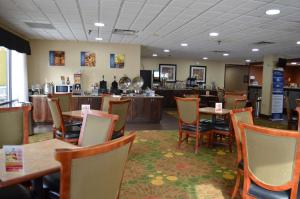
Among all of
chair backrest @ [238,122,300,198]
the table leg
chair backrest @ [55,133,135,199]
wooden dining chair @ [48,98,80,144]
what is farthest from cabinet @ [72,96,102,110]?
chair backrest @ [55,133,135,199]

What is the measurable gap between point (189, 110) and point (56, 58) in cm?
505

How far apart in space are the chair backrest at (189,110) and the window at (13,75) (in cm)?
442

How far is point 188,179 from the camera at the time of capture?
329 centimetres

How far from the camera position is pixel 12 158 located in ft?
5.04

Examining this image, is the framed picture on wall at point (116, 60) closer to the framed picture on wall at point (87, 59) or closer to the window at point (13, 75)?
the framed picture on wall at point (87, 59)

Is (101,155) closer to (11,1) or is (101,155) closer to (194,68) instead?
(11,1)

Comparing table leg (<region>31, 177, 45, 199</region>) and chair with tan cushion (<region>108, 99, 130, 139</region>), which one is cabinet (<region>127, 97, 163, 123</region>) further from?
table leg (<region>31, 177, 45, 199</region>)

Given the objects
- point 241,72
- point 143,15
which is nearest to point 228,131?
point 143,15

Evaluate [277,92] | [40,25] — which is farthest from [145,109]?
[277,92]

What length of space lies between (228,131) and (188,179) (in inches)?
62.4

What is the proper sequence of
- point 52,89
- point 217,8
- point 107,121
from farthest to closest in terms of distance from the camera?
point 52,89
point 217,8
point 107,121

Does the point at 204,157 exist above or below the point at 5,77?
below

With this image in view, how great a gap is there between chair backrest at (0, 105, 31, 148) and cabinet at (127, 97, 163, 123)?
4639 mm

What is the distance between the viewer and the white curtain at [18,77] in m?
6.42
